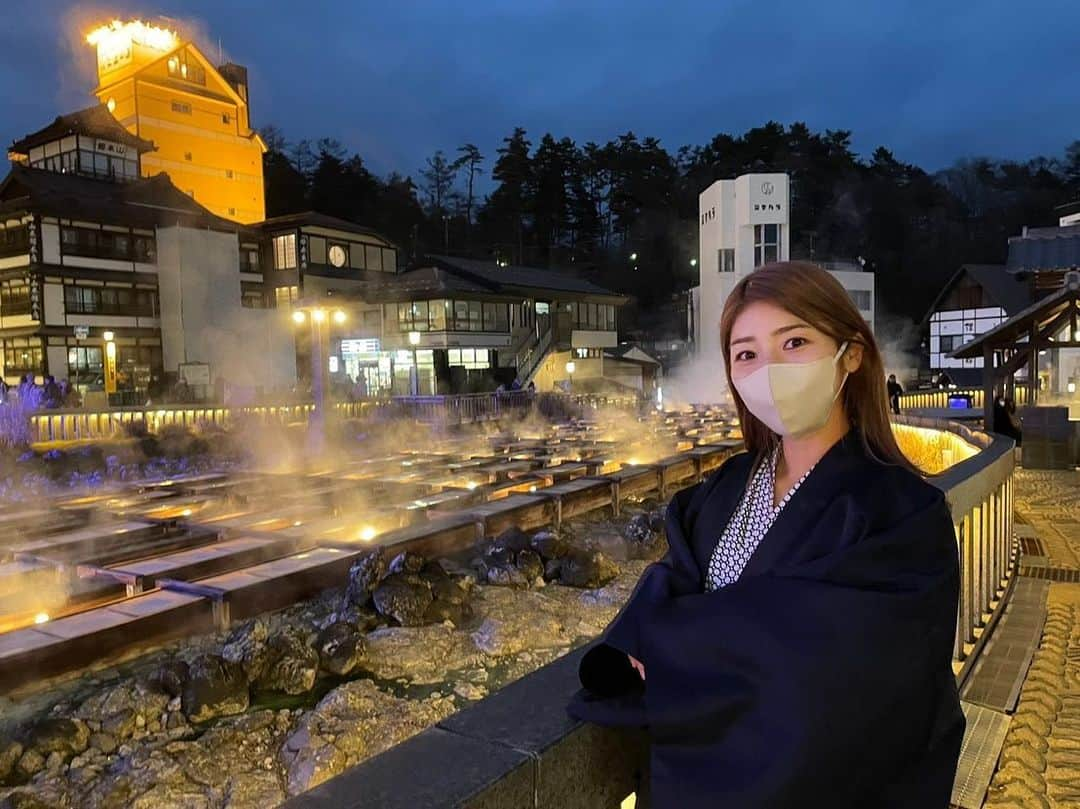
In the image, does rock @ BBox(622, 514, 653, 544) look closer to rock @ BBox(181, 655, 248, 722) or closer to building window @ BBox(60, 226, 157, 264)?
rock @ BBox(181, 655, 248, 722)

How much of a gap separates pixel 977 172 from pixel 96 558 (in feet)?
224

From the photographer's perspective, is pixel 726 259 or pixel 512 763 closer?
pixel 512 763

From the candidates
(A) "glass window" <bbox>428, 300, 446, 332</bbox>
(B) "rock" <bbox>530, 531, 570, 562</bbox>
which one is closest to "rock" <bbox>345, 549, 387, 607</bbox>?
(B) "rock" <bbox>530, 531, 570, 562</bbox>

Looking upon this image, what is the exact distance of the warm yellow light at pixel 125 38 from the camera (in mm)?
38688

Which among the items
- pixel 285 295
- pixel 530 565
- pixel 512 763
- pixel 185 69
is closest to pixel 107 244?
pixel 285 295

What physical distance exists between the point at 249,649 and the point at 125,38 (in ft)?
139

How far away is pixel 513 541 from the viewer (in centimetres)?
1110

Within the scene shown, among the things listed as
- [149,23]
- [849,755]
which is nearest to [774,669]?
[849,755]

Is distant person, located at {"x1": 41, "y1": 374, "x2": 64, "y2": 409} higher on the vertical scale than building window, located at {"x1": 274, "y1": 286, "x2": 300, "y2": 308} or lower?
lower

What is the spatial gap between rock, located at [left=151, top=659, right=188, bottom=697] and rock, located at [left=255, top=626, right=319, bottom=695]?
2.28ft

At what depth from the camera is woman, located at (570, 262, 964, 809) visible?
143 centimetres

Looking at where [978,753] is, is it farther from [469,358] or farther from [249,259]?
[249,259]

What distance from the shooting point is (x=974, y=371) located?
35.0 m

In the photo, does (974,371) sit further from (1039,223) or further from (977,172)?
(977,172)
